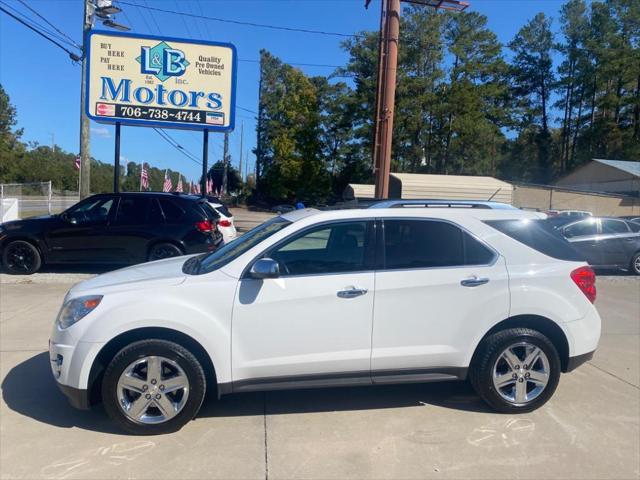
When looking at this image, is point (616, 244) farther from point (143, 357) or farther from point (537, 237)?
point (143, 357)

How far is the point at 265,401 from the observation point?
420 centimetres

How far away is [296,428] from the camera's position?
373 centimetres

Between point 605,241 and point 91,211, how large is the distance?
1142cm

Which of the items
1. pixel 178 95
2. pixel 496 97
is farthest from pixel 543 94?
pixel 178 95

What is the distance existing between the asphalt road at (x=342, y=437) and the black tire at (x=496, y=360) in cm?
11

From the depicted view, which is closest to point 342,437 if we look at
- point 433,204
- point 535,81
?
point 433,204

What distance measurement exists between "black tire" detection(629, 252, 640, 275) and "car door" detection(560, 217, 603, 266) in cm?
88

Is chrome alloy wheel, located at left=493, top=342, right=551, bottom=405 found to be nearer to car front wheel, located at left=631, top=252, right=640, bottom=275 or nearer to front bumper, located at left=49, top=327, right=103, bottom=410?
front bumper, located at left=49, top=327, right=103, bottom=410

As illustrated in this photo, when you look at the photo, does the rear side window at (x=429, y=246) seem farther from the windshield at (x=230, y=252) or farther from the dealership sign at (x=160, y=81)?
the dealership sign at (x=160, y=81)

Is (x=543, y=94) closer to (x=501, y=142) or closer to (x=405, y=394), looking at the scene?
(x=501, y=142)

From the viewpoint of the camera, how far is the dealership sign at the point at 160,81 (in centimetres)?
1388

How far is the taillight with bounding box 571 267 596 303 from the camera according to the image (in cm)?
408

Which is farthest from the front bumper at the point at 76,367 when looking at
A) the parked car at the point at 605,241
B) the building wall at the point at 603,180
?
the building wall at the point at 603,180

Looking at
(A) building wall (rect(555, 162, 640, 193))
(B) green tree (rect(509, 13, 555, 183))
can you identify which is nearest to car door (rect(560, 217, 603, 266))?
(A) building wall (rect(555, 162, 640, 193))
